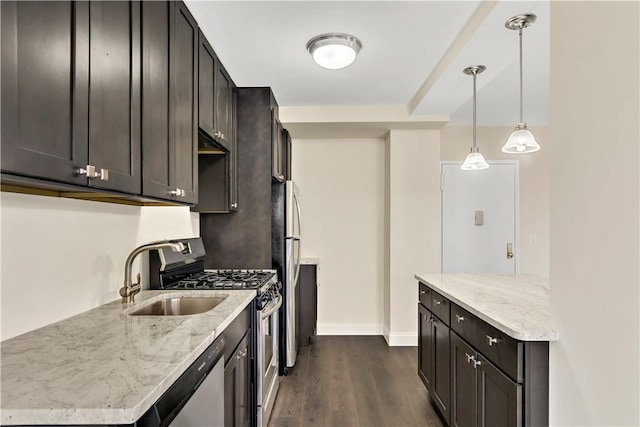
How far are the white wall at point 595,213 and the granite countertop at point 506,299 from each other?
11 centimetres

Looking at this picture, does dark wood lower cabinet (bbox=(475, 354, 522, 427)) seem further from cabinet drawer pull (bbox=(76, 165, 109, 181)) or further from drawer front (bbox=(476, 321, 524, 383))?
cabinet drawer pull (bbox=(76, 165, 109, 181))

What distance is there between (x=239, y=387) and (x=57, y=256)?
104 cm

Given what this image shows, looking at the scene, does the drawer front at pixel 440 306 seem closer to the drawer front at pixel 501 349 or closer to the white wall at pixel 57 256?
the drawer front at pixel 501 349

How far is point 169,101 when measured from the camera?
1804mm

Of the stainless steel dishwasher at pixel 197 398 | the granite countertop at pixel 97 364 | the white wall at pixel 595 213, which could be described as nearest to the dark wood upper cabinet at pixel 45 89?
Answer: the granite countertop at pixel 97 364

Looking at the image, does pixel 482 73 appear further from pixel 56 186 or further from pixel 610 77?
pixel 56 186

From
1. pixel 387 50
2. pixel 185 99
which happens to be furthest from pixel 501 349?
pixel 387 50

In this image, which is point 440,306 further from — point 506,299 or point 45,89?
point 45,89

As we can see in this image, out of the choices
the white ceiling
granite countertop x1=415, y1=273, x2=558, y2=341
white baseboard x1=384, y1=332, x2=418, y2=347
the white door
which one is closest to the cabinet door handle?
the white ceiling

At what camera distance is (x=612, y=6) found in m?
1.15

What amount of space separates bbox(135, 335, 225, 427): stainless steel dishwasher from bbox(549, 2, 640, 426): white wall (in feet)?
4.14

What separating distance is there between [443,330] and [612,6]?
5.99 ft

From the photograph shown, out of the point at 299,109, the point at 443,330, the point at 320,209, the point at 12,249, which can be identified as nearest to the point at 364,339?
the point at 320,209

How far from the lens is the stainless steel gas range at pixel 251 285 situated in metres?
2.27
